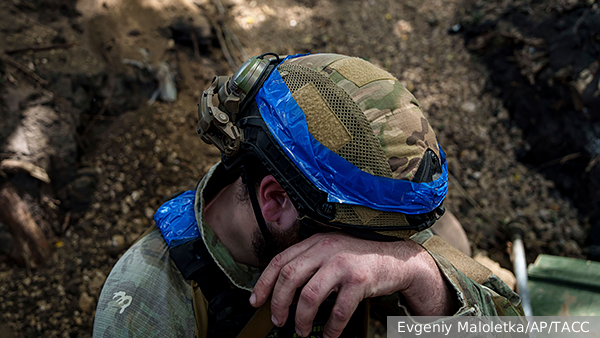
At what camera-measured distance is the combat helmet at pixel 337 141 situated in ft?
4.71

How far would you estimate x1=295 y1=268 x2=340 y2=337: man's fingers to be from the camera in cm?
143

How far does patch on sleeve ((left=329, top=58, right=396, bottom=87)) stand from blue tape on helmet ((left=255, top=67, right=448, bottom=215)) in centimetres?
27

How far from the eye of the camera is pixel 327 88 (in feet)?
4.84

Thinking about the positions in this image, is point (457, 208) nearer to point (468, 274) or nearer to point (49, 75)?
point (468, 274)

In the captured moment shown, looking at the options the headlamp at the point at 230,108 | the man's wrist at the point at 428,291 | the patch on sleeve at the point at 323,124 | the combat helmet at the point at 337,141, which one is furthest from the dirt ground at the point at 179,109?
the patch on sleeve at the point at 323,124

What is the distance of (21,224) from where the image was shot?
3066mm

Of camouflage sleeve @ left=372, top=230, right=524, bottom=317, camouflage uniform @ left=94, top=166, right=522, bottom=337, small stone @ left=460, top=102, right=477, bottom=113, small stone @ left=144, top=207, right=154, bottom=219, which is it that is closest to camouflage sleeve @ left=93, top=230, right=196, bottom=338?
camouflage uniform @ left=94, top=166, right=522, bottom=337

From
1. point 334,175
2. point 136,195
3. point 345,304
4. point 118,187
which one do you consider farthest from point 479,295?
point 118,187

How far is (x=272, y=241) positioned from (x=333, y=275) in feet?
1.36

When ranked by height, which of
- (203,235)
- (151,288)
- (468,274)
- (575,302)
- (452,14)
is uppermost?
(452,14)

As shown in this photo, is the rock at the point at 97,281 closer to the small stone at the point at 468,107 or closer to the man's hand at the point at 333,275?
the man's hand at the point at 333,275

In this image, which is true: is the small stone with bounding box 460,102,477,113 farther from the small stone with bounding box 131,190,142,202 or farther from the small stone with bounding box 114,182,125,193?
the small stone with bounding box 114,182,125,193

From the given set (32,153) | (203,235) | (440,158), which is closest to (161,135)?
(32,153)

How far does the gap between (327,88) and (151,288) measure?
3.92ft
